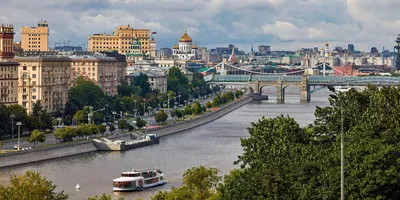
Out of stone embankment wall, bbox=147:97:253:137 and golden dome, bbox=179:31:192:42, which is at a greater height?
golden dome, bbox=179:31:192:42

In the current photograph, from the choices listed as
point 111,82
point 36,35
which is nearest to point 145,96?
point 111,82

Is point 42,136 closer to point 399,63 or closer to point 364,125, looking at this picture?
point 364,125

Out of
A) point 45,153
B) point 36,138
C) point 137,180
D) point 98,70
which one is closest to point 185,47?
point 98,70

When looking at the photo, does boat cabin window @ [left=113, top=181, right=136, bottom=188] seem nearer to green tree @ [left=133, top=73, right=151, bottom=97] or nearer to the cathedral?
green tree @ [left=133, top=73, right=151, bottom=97]

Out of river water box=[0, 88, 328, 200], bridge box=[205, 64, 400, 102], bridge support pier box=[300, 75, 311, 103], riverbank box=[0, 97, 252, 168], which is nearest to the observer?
river water box=[0, 88, 328, 200]

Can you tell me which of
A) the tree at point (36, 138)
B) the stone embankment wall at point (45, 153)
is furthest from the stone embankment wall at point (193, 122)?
the tree at point (36, 138)

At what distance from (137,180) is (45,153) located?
8.74m

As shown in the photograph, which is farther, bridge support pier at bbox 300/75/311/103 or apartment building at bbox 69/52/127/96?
bridge support pier at bbox 300/75/311/103

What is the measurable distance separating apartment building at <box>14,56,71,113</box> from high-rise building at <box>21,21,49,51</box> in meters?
50.6

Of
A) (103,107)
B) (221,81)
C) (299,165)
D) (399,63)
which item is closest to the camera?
(299,165)

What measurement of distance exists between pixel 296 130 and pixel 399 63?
148 m

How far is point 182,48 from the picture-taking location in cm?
17362

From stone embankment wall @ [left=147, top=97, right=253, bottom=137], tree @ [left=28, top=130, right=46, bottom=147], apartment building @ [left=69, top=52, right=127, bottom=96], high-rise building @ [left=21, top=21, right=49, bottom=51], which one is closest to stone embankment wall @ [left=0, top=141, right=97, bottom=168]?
tree @ [left=28, top=130, right=46, bottom=147]

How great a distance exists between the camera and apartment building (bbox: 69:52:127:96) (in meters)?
80.9
